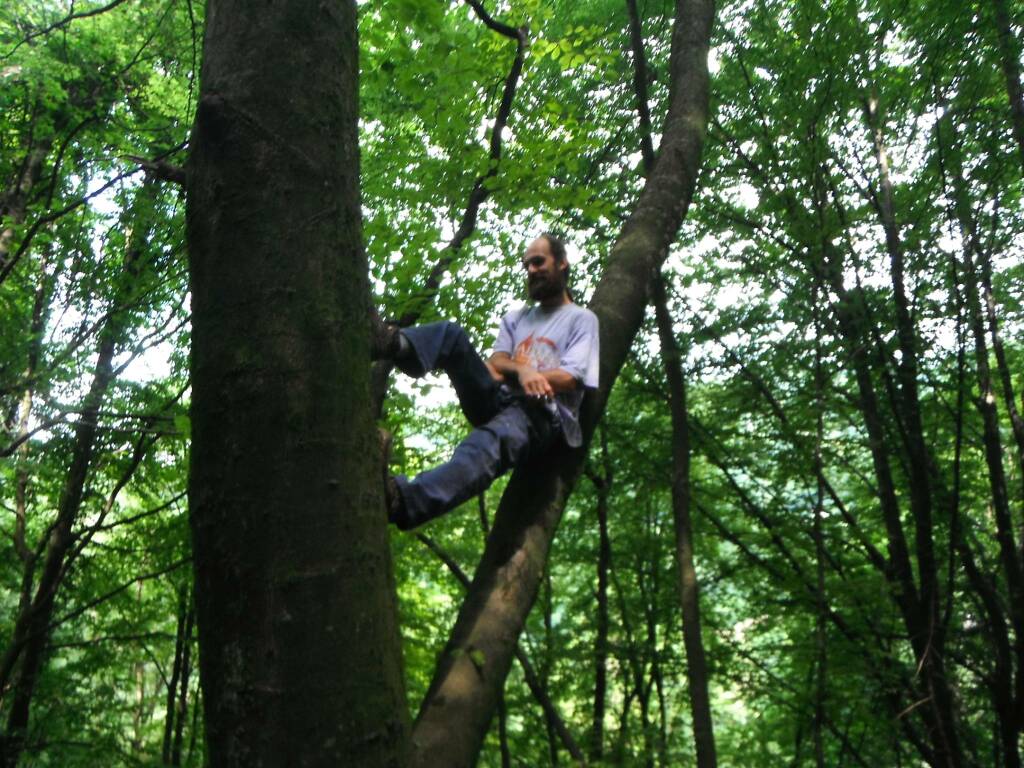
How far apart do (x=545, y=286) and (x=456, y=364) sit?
72 cm

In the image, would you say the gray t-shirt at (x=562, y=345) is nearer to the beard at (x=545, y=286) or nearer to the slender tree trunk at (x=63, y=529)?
the beard at (x=545, y=286)

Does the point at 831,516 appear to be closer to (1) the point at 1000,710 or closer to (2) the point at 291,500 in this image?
(1) the point at 1000,710

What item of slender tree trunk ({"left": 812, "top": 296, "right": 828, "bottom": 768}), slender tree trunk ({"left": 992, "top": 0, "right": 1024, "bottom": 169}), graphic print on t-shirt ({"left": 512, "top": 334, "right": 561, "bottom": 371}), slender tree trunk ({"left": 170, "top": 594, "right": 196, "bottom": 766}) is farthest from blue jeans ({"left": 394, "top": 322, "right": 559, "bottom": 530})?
slender tree trunk ({"left": 170, "top": 594, "right": 196, "bottom": 766})

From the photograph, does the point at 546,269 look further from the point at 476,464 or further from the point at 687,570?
the point at 687,570

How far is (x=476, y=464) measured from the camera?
7.91ft

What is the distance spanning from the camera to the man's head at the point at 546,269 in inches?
127

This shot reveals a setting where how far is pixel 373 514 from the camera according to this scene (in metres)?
1.37

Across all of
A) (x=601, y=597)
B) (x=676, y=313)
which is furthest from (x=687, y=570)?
(x=601, y=597)

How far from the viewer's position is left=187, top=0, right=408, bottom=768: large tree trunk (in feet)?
3.98

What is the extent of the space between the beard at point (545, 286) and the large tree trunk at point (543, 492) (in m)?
0.26

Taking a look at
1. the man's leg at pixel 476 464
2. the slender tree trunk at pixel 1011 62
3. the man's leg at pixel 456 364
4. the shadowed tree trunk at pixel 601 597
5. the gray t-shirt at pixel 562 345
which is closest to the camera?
the man's leg at pixel 476 464

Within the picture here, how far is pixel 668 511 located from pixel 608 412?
2918 millimetres

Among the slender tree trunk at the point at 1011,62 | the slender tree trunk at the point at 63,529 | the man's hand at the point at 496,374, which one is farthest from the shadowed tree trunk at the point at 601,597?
the man's hand at the point at 496,374

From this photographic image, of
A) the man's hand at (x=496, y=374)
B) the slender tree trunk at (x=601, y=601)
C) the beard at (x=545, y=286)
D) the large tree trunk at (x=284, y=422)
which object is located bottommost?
the large tree trunk at (x=284, y=422)
